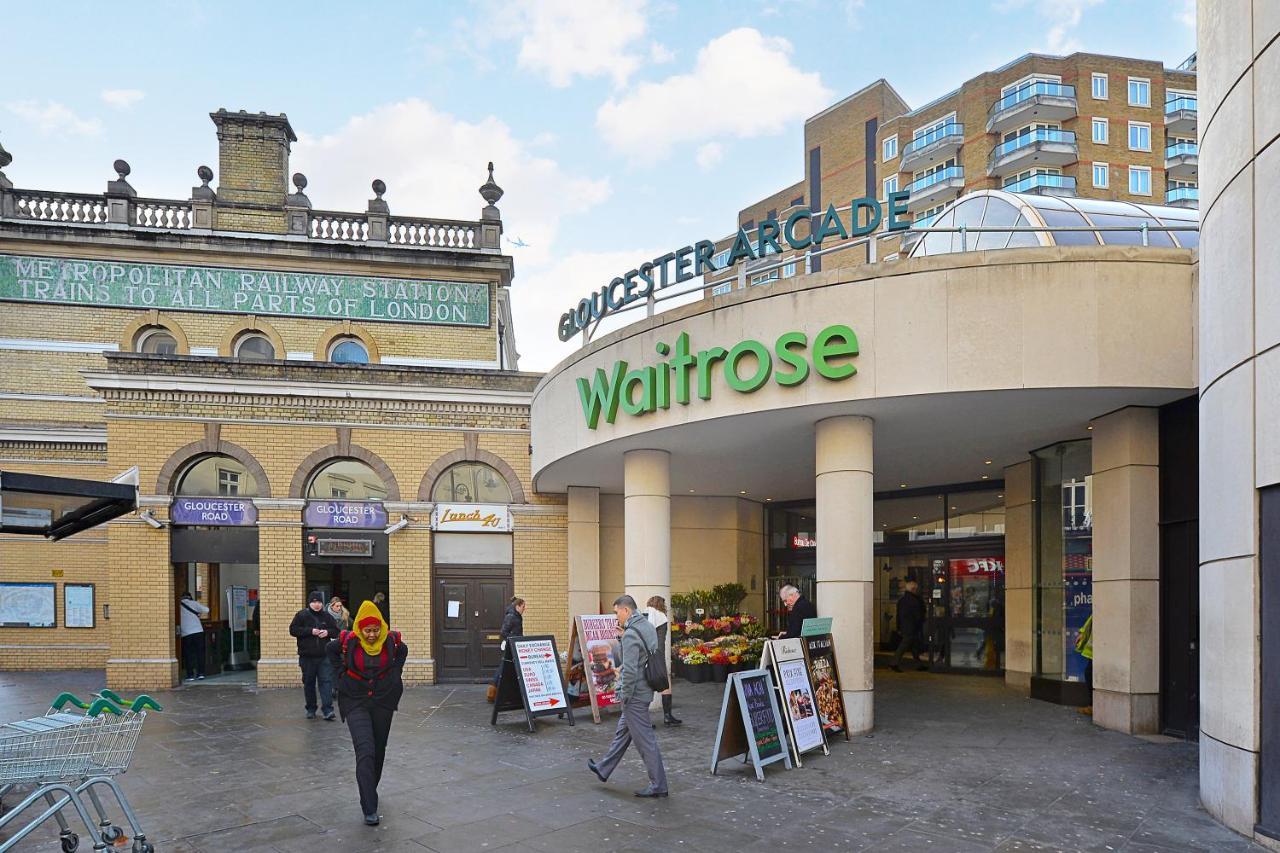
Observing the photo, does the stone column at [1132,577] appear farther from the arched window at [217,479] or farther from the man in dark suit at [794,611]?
the arched window at [217,479]

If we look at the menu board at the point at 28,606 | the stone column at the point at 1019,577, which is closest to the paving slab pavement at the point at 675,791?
the stone column at the point at 1019,577

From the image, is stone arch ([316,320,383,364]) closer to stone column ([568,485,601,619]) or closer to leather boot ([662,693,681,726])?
stone column ([568,485,601,619])

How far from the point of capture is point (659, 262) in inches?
477

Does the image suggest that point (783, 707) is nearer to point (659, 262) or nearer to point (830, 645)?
point (830, 645)

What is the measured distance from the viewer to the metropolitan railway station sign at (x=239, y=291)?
826 inches

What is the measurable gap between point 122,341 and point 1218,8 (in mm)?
22058

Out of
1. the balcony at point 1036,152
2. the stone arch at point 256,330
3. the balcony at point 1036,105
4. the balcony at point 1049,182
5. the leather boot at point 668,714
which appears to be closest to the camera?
the leather boot at point 668,714

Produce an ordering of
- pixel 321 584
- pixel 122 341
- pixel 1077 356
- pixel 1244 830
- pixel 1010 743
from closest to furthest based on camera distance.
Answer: pixel 1244 830
pixel 1077 356
pixel 1010 743
pixel 122 341
pixel 321 584

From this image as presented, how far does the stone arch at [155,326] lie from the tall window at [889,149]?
45.1 m

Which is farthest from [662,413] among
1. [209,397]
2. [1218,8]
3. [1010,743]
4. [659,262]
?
[209,397]

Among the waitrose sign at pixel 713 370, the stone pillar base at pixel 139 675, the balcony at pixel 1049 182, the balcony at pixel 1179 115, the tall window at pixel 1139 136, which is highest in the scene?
the balcony at pixel 1179 115

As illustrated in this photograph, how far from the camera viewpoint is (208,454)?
16.7 m

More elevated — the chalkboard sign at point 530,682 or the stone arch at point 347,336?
the stone arch at point 347,336

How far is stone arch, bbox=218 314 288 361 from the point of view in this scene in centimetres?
2141
